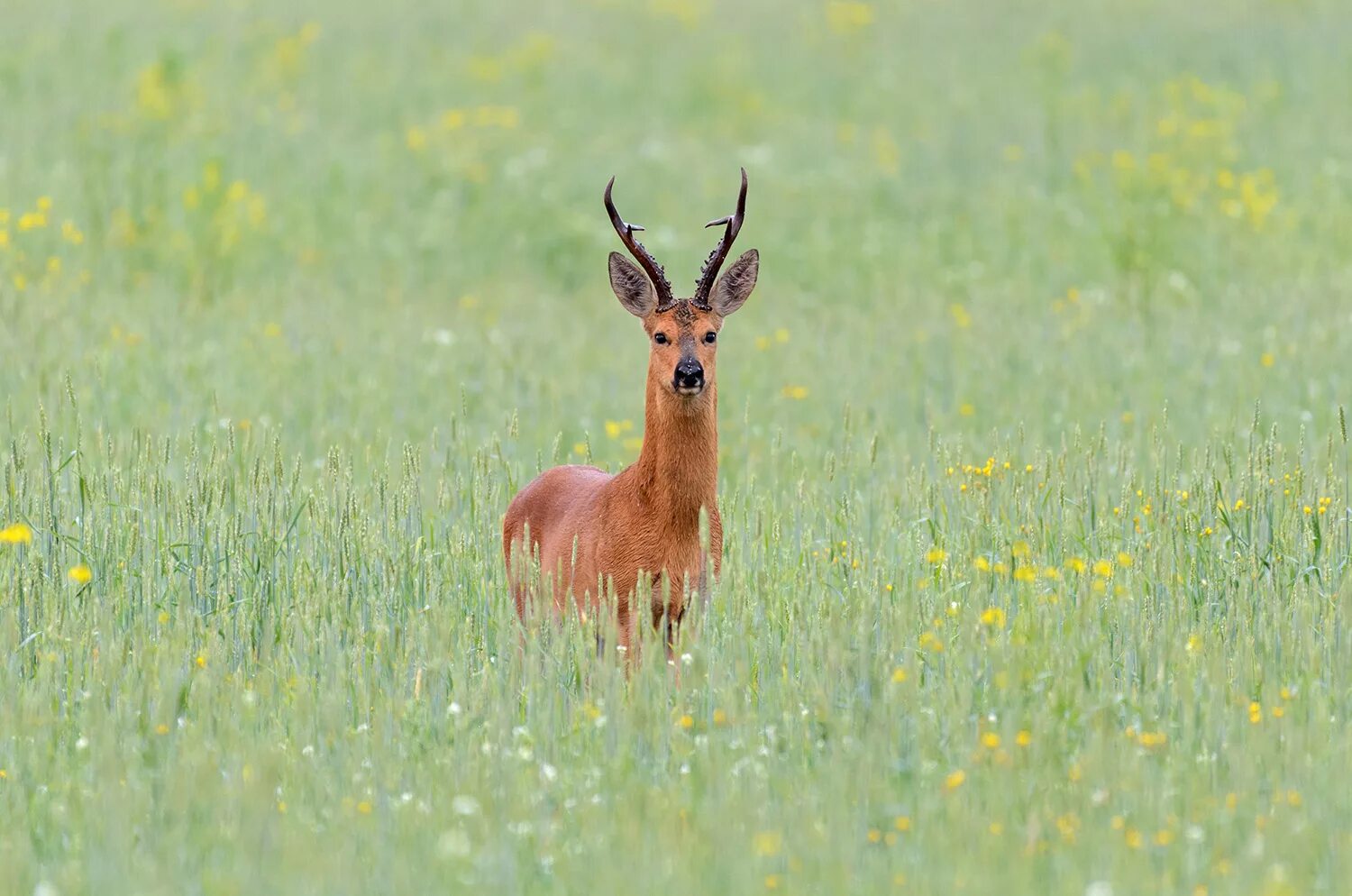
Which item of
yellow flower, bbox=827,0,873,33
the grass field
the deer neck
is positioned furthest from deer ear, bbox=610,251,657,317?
yellow flower, bbox=827,0,873,33

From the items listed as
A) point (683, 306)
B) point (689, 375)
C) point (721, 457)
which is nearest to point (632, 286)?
point (683, 306)

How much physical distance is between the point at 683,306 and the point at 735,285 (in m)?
0.37

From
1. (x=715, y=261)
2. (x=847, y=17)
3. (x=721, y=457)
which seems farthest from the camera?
(x=847, y=17)

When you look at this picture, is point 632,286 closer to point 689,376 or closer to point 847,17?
point 689,376

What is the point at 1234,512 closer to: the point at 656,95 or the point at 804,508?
the point at 804,508

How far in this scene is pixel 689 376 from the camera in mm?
6305

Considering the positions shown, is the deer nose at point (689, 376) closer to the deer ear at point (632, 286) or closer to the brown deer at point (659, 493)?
the brown deer at point (659, 493)

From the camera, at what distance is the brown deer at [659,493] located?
20.9 ft

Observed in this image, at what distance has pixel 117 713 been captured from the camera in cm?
545

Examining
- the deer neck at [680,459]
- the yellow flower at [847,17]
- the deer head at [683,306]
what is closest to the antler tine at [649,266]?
the deer head at [683,306]

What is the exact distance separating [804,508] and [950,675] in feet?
8.31

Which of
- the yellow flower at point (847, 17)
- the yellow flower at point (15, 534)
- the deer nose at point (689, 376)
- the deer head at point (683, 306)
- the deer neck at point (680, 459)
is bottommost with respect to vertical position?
the yellow flower at point (15, 534)

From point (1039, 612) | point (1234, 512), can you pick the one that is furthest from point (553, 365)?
point (1039, 612)

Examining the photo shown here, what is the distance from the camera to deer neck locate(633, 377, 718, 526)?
6.48 m
